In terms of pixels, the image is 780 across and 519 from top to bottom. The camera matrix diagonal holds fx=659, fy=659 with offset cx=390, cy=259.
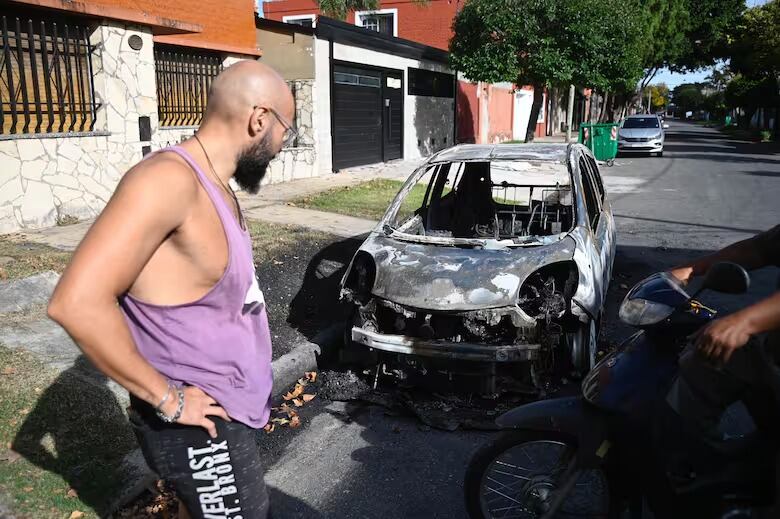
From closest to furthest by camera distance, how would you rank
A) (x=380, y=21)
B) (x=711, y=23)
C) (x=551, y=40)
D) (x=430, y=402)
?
(x=430, y=402) < (x=551, y=40) < (x=380, y=21) < (x=711, y=23)

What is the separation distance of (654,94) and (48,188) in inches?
4312

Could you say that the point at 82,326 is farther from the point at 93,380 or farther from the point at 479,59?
the point at 479,59

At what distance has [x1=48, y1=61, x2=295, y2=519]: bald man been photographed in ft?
5.02

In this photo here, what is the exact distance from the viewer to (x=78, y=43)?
28.8 feet

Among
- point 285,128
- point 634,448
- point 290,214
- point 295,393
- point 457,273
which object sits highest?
point 285,128


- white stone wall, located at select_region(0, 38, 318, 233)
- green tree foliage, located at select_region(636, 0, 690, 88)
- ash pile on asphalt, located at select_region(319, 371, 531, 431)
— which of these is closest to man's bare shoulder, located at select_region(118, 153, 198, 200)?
ash pile on asphalt, located at select_region(319, 371, 531, 431)

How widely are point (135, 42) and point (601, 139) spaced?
17604 mm

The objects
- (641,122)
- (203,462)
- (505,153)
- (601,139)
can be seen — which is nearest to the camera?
(203,462)

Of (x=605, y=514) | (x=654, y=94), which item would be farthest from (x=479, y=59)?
(x=654, y=94)

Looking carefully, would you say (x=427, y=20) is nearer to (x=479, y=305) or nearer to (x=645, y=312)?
(x=479, y=305)

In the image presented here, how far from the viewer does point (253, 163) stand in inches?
75.1

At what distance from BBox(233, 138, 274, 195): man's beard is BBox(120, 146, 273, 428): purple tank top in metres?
0.15

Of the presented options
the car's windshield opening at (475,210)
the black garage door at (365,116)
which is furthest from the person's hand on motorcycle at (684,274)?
the black garage door at (365,116)

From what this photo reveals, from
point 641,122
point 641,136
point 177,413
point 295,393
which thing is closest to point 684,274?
point 177,413
